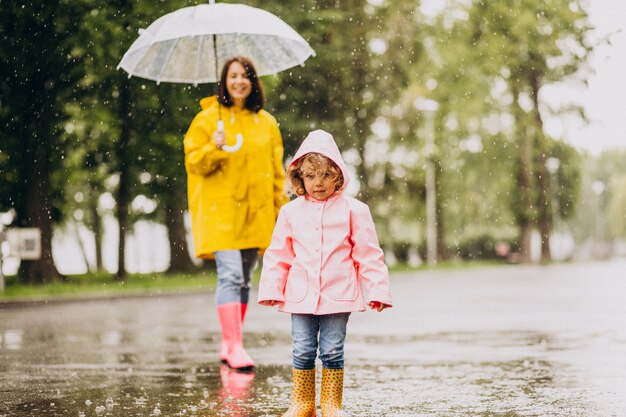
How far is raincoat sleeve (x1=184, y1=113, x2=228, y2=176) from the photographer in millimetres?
7531

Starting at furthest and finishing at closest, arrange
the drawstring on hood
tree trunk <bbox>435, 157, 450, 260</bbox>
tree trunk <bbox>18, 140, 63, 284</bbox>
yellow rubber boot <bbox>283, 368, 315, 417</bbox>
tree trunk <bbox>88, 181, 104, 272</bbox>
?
tree trunk <bbox>435, 157, 450, 260</bbox>, tree trunk <bbox>88, 181, 104, 272</bbox>, tree trunk <bbox>18, 140, 63, 284</bbox>, the drawstring on hood, yellow rubber boot <bbox>283, 368, 315, 417</bbox>

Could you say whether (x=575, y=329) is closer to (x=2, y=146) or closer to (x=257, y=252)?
(x=257, y=252)

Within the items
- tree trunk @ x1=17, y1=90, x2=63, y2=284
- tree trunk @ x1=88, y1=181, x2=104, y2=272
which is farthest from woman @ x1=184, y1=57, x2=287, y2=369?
tree trunk @ x1=88, y1=181, x2=104, y2=272

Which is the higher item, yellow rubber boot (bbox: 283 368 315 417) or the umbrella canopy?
the umbrella canopy

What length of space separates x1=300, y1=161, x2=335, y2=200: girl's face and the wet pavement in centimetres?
113

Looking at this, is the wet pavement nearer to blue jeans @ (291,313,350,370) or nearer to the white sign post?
blue jeans @ (291,313,350,370)

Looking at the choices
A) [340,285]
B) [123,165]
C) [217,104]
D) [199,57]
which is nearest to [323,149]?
[340,285]

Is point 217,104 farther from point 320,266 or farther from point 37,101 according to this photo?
point 37,101

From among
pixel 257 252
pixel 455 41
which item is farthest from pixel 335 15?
pixel 257 252

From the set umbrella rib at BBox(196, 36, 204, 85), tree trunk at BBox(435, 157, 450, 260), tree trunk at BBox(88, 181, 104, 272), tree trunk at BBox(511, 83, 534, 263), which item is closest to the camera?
umbrella rib at BBox(196, 36, 204, 85)

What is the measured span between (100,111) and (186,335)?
19111mm

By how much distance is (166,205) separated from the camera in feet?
117

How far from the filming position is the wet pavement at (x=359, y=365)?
19.2 feet

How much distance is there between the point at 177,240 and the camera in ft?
121
